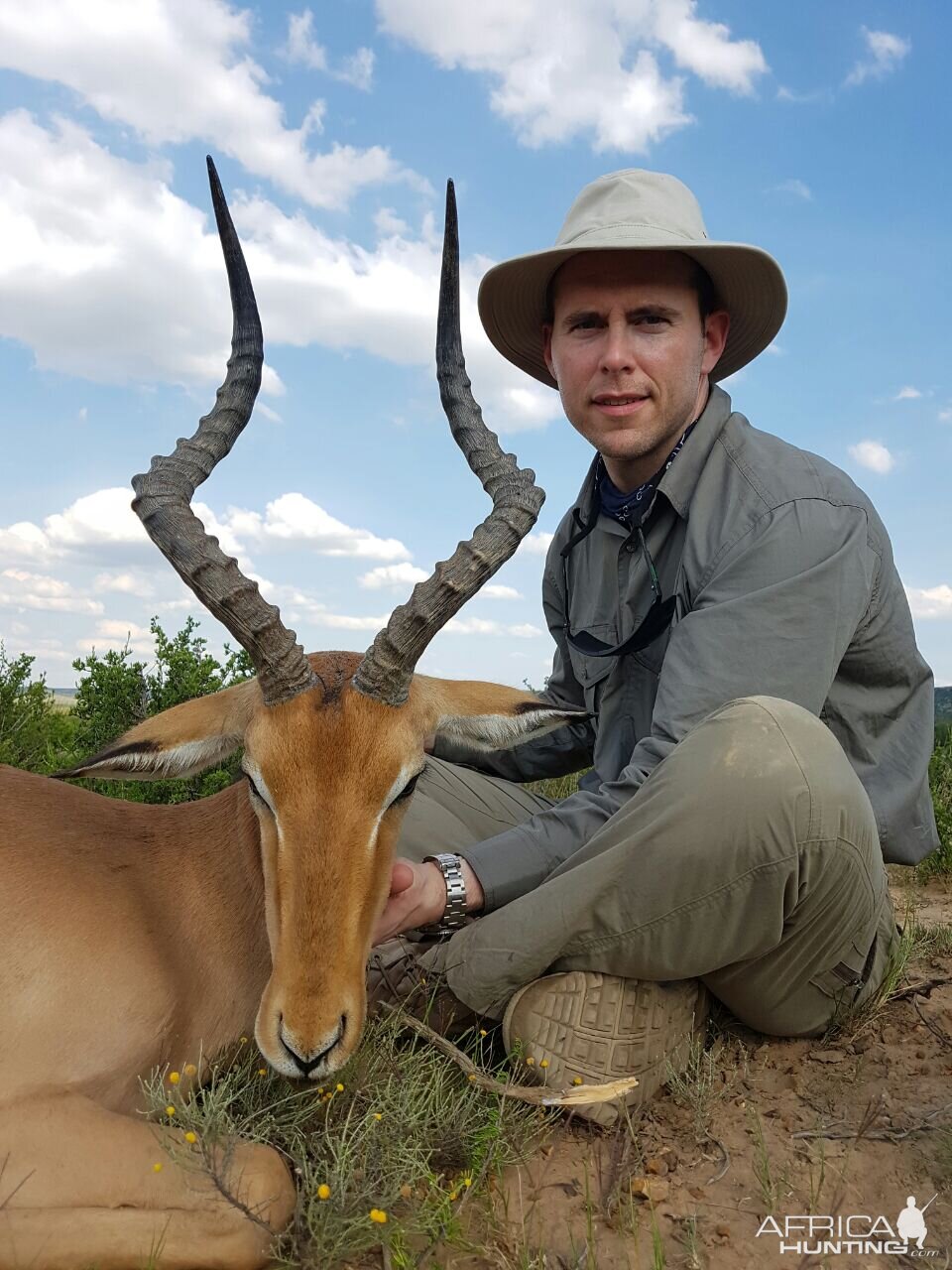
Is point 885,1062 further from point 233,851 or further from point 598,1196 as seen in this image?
point 233,851

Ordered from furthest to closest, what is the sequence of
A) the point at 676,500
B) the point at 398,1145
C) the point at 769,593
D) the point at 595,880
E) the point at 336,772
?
the point at 676,500, the point at 769,593, the point at 595,880, the point at 336,772, the point at 398,1145

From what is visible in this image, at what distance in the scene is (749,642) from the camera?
13.2ft

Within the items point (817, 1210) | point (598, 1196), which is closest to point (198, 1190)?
point (598, 1196)

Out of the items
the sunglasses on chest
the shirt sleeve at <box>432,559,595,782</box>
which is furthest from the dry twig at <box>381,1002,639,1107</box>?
the shirt sleeve at <box>432,559,595,782</box>

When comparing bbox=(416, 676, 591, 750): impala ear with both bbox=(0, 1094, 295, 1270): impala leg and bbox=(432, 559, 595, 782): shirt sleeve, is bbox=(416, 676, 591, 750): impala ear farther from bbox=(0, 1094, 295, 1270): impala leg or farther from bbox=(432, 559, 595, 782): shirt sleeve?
bbox=(0, 1094, 295, 1270): impala leg

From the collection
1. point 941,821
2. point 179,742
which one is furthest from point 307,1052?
point 941,821

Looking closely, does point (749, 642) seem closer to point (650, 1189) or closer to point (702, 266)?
point (650, 1189)

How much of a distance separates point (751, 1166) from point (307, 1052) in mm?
1592

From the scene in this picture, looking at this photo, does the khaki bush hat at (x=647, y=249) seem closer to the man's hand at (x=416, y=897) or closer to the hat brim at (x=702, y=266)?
the hat brim at (x=702, y=266)

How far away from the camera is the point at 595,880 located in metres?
3.74

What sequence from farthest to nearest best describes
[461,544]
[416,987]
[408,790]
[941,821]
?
[941,821], [416,987], [461,544], [408,790]

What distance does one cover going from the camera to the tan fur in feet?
9.87

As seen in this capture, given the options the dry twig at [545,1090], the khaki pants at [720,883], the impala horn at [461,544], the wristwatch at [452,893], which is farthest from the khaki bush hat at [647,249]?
the dry twig at [545,1090]

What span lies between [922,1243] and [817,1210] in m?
0.31
